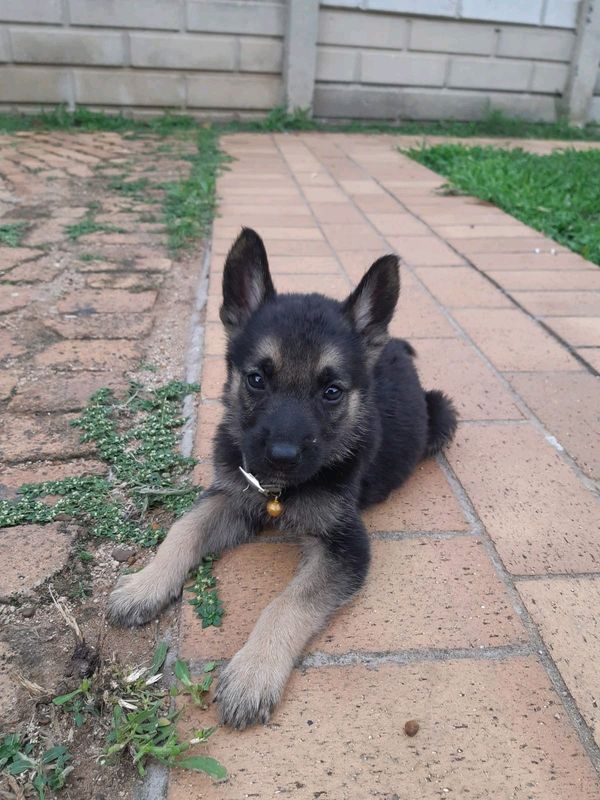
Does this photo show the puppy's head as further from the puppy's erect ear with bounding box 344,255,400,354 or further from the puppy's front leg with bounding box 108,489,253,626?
the puppy's front leg with bounding box 108,489,253,626

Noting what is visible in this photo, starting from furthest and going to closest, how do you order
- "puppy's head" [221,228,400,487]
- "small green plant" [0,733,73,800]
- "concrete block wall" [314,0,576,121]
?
"concrete block wall" [314,0,576,121], "puppy's head" [221,228,400,487], "small green plant" [0,733,73,800]

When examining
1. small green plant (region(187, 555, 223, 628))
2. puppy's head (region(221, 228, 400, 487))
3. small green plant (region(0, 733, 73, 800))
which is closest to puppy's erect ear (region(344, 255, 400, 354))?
puppy's head (region(221, 228, 400, 487))

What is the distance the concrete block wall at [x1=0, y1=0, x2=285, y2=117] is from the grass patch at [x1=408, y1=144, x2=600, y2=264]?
330 centimetres

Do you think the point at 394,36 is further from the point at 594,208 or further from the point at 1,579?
the point at 1,579

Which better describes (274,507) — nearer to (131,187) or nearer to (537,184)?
(131,187)

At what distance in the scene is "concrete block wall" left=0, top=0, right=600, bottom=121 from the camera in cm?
998

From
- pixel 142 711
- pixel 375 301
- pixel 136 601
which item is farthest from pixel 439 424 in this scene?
pixel 142 711

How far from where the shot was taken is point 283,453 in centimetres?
207

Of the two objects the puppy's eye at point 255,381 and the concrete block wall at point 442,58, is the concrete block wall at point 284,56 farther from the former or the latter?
the puppy's eye at point 255,381

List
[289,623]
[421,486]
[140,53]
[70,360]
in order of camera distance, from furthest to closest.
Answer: [140,53] < [70,360] < [421,486] < [289,623]

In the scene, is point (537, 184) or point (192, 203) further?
point (537, 184)

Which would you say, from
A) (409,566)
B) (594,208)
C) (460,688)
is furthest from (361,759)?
(594,208)

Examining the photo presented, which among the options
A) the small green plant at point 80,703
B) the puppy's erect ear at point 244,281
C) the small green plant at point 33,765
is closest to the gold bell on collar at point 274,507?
the puppy's erect ear at point 244,281

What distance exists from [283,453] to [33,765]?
1023mm
